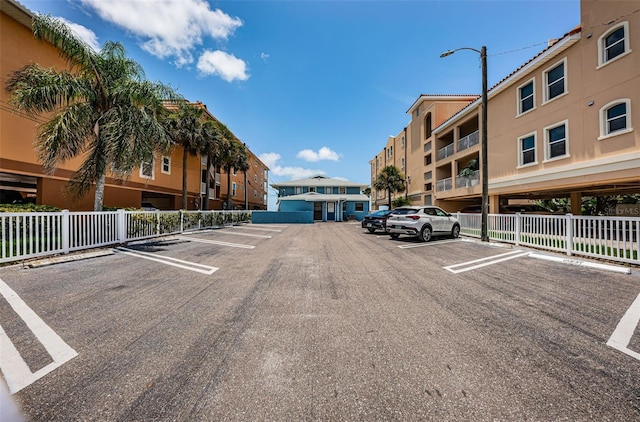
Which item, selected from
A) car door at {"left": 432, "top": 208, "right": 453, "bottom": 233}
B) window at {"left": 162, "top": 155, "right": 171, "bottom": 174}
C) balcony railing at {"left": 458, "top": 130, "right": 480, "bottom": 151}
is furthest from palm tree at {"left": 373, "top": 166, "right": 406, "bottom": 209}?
window at {"left": 162, "top": 155, "right": 171, "bottom": 174}

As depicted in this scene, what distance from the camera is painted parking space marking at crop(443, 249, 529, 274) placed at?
21.8 ft

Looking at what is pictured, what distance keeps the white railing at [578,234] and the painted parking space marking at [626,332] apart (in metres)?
4.03

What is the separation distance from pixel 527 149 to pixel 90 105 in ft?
64.4

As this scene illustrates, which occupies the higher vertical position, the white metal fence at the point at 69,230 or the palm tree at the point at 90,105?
the palm tree at the point at 90,105

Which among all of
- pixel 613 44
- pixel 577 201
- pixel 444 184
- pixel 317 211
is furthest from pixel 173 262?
pixel 317 211

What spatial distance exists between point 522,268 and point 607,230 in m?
2.83

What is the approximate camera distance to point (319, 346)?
9.46ft

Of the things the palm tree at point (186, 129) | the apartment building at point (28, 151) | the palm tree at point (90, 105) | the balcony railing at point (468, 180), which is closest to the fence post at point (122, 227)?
the palm tree at point (90, 105)

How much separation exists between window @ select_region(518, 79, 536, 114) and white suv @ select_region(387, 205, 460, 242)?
701 cm

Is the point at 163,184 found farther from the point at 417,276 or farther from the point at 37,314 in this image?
the point at 417,276

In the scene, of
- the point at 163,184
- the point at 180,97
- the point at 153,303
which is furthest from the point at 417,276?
the point at 163,184

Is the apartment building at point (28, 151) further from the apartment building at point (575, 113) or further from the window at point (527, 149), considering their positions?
the window at point (527, 149)

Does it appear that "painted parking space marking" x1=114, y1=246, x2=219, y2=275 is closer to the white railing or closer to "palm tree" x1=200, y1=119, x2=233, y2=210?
the white railing

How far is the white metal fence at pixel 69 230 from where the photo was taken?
21.6ft
